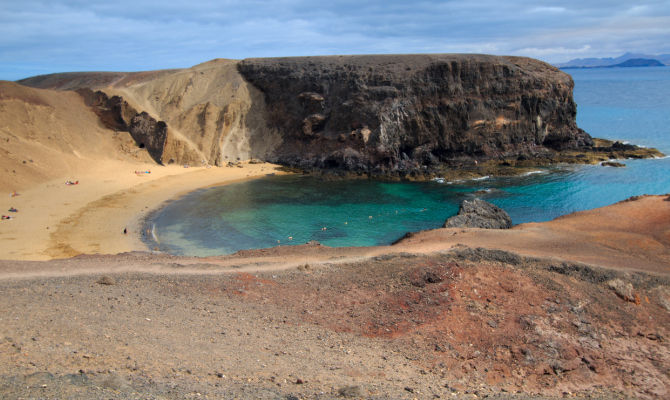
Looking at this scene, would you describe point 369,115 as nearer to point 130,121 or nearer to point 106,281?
point 130,121

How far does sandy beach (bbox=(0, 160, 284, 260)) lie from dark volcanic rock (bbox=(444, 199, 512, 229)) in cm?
1667

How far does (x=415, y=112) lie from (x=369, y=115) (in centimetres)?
428

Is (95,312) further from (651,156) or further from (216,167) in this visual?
(651,156)

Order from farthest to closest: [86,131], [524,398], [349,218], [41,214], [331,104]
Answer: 1. [331,104]
2. [86,131]
3. [349,218]
4. [41,214]
5. [524,398]

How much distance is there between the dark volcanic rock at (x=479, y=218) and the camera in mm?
24594

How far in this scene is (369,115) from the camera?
42094 mm

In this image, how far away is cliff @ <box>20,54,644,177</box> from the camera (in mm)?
42344

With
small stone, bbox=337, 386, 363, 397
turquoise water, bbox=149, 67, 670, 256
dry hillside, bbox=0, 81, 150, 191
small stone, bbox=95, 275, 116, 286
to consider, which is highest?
dry hillside, bbox=0, 81, 150, 191

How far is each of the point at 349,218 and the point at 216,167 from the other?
18730 millimetres

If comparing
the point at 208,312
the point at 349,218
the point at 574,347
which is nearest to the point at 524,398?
the point at 574,347

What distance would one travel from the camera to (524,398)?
9.28 m

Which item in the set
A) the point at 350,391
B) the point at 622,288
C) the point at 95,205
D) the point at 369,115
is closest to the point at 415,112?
the point at 369,115

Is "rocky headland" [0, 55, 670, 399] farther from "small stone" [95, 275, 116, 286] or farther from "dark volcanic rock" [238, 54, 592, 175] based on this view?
"dark volcanic rock" [238, 54, 592, 175]

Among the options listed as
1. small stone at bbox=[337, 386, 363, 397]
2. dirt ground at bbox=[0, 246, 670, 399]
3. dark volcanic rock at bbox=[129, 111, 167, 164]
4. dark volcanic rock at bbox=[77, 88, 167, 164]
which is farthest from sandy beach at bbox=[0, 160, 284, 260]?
small stone at bbox=[337, 386, 363, 397]
